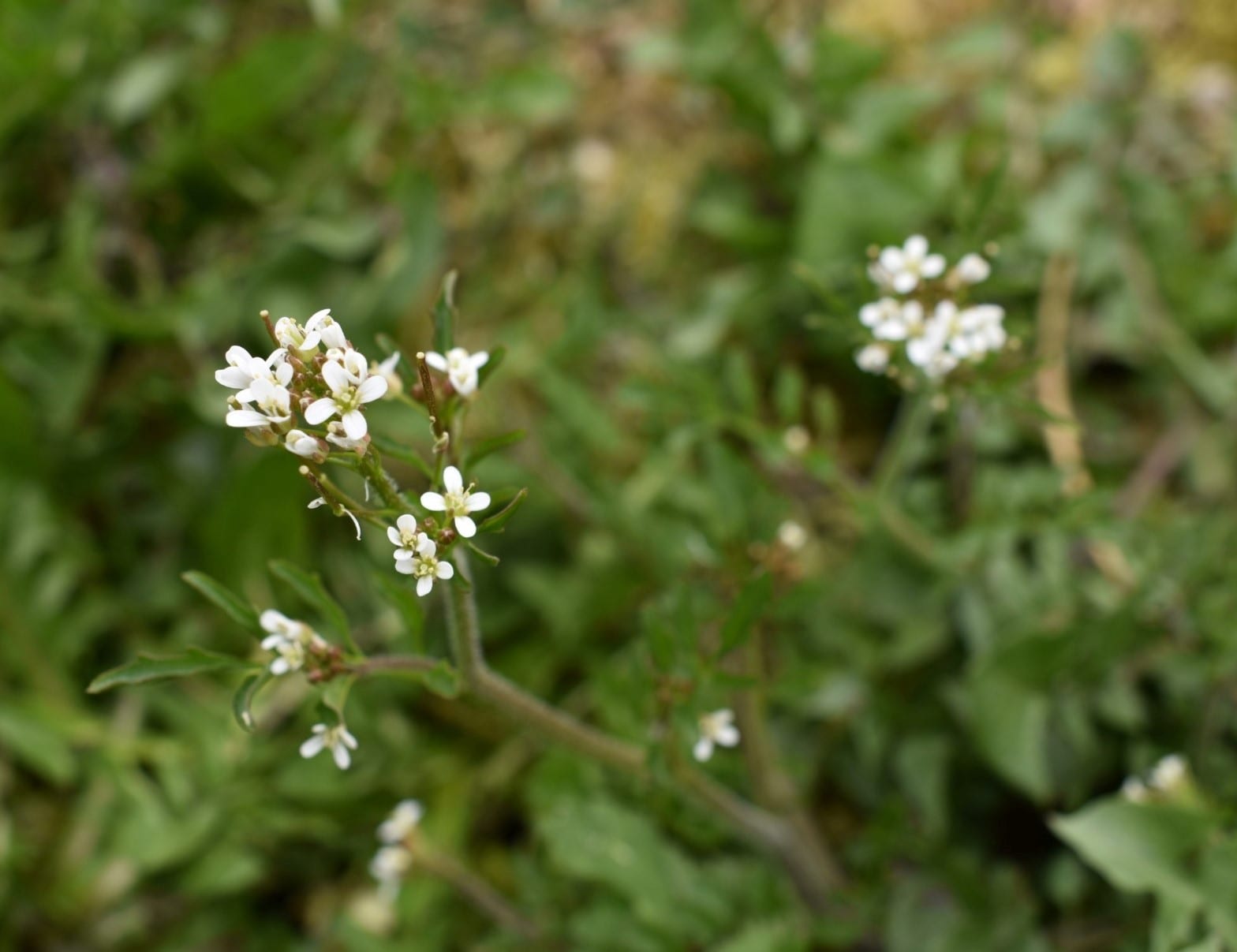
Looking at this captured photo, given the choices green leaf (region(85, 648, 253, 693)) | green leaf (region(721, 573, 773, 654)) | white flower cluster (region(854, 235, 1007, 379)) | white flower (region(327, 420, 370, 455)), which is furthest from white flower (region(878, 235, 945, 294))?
green leaf (region(85, 648, 253, 693))

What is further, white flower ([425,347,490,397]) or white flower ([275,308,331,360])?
white flower ([425,347,490,397])

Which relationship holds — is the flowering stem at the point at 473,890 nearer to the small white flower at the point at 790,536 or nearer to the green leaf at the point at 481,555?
the small white flower at the point at 790,536

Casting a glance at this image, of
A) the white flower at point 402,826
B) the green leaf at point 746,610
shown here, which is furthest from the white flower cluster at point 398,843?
the green leaf at point 746,610

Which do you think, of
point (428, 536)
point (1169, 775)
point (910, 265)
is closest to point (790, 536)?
point (910, 265)

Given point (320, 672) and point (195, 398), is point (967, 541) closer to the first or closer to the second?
point (320, 672)

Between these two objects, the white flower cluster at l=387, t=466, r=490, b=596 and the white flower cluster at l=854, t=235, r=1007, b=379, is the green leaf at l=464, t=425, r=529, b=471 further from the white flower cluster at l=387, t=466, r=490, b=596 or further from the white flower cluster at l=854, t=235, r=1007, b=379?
the white flower cluster at l=854, t=235, r=1007, b=379
